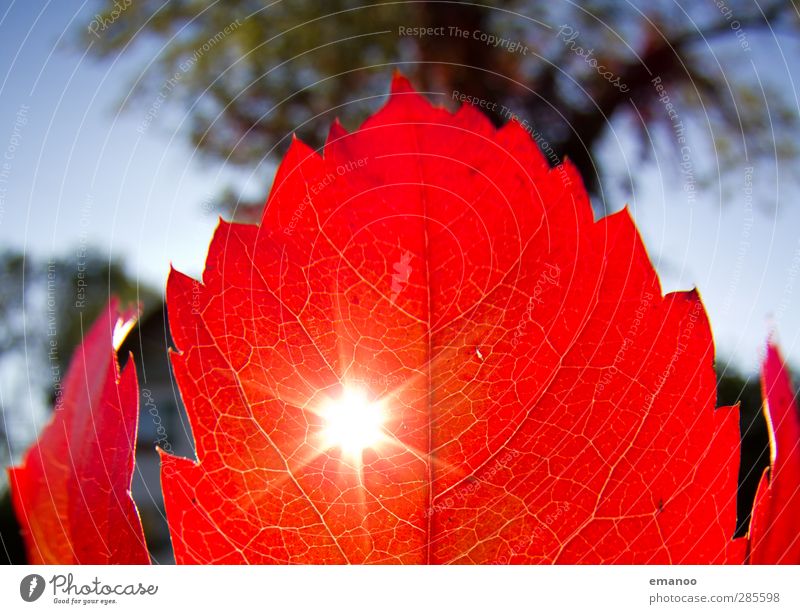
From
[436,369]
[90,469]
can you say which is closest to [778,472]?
[436,369]

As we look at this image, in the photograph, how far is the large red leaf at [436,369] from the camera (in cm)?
26

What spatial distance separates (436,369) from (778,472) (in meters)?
0.17

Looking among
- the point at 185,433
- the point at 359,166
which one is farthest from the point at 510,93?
the point at 185,433

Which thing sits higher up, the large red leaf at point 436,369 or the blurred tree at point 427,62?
the blurred tree at point 427,62

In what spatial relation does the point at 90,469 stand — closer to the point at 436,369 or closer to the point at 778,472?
the point at 436,369

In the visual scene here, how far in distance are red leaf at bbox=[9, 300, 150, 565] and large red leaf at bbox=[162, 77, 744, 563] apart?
2cm

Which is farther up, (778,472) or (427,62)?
(427,62)

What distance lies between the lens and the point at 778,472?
29 centimetres

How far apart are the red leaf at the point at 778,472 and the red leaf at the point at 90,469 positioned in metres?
0.28

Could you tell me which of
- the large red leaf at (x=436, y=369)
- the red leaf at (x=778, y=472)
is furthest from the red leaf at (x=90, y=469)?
the red leaf at (x=778, y=472)

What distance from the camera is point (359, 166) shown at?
254mm

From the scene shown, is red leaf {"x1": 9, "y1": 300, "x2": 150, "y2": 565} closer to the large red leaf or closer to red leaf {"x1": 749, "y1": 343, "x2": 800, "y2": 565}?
the large red leaf

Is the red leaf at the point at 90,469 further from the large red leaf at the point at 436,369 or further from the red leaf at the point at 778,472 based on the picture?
the red leaf at the point at 778,472

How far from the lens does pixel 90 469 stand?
0.28 m
